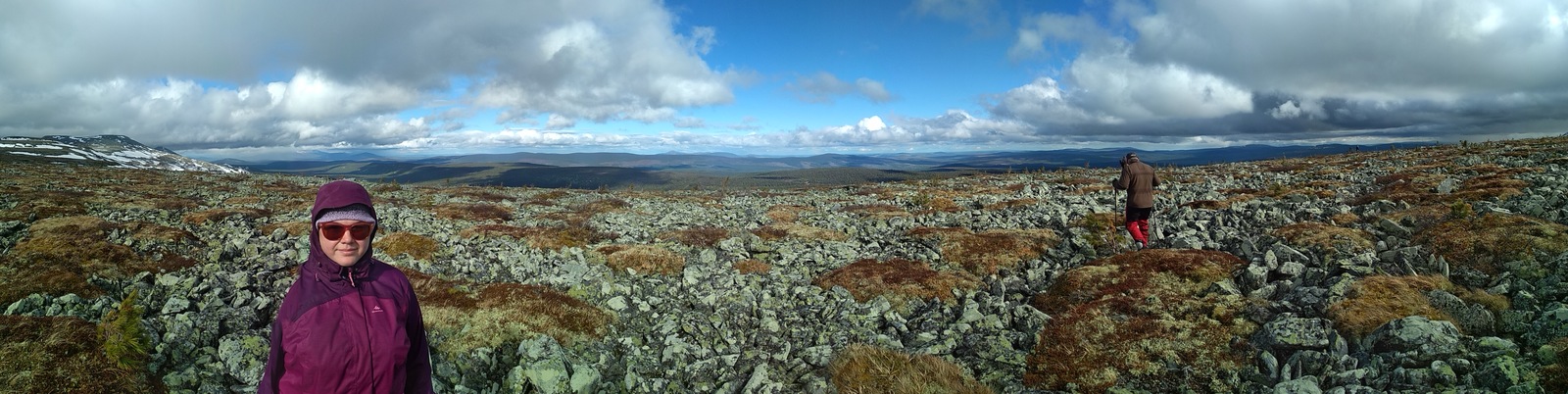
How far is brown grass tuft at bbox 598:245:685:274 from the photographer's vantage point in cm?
1530

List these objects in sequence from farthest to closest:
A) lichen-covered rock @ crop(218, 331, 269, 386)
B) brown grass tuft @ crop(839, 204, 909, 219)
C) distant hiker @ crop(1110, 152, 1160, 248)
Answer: brown grass tuft @ crop(839, 204, 909, 219) < distant hiker @ crop(1110, 152, 1160, 248) < lichen-covered rock @ crop(218, 331, 269, 386)

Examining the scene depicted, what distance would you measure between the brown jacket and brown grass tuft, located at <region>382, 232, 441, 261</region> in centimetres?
1918

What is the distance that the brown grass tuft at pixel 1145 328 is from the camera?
25.5ft

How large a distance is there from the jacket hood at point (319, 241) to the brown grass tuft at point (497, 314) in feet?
16.6

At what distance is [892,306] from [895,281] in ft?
4.08

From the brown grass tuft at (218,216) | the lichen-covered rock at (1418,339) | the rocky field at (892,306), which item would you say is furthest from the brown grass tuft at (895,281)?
the brown grass tuft at (218,216)

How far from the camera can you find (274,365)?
13.1ft

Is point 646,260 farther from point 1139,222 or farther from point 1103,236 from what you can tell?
point 1139,222

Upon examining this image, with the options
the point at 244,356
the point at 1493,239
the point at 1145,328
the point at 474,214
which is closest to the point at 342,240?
the point at 244,356

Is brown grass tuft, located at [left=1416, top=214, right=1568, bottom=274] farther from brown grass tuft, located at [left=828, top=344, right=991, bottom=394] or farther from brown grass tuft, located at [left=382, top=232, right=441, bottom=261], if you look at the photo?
brown grass tuft, located at [left=382, top=232, right=441, bottom=261]

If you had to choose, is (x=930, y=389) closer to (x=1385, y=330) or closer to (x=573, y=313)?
(x=1385, y=330)

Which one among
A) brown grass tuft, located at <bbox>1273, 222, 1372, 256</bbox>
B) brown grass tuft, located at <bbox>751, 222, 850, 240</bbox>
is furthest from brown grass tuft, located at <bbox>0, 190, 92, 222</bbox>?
brown grass tuft, located at <bbox>1273, 222, 1372, 256</bbox>

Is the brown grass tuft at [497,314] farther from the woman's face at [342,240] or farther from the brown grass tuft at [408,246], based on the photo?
the woman's face at [342,240]

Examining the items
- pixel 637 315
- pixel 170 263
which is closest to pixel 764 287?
pixel 637 315
